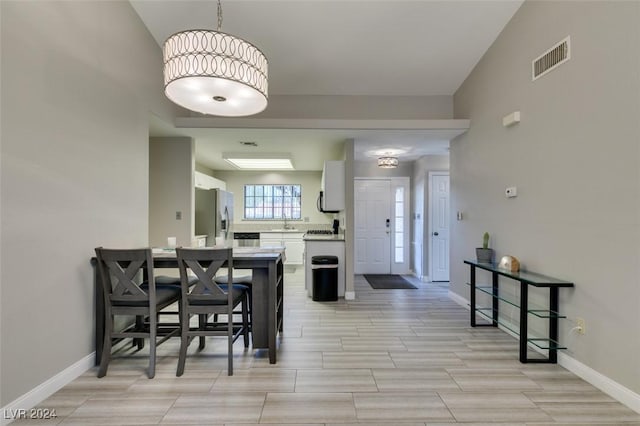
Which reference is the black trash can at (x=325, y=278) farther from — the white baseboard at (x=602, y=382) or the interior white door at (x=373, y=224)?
the white baseboard at (x=602, y=382)

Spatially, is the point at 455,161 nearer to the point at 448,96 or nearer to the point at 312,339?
the point at 448,96

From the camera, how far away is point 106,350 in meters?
2.42

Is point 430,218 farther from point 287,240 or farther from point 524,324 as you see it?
point 524,324

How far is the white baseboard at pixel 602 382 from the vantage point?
2023 mm

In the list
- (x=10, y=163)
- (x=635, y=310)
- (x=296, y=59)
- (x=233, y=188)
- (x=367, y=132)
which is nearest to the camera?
(x=10, y=163)

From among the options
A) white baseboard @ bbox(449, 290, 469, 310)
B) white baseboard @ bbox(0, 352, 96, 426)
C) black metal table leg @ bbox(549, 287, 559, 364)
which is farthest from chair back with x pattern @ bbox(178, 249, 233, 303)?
white baseboard @ bbox(449, 290, 469, 310)

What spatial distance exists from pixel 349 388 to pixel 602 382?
1.87m

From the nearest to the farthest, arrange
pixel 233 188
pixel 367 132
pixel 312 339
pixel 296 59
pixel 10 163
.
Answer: pixel 10 163
pixel 312 339
pixel 296 59
pixel 367 132
pixel 233 188

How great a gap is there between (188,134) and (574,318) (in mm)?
4847

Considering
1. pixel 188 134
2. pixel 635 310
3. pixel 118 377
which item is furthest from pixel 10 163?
pixel 635 310

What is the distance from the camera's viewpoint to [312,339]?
10.3 ft

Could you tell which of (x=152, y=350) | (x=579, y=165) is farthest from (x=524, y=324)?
(x=152, y=350)

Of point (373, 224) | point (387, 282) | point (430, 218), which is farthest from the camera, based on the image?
point (373, 224)

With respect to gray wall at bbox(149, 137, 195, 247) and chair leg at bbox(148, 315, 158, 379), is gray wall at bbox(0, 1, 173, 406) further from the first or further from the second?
gray wall at bbox(149, 137, 195, 247)
